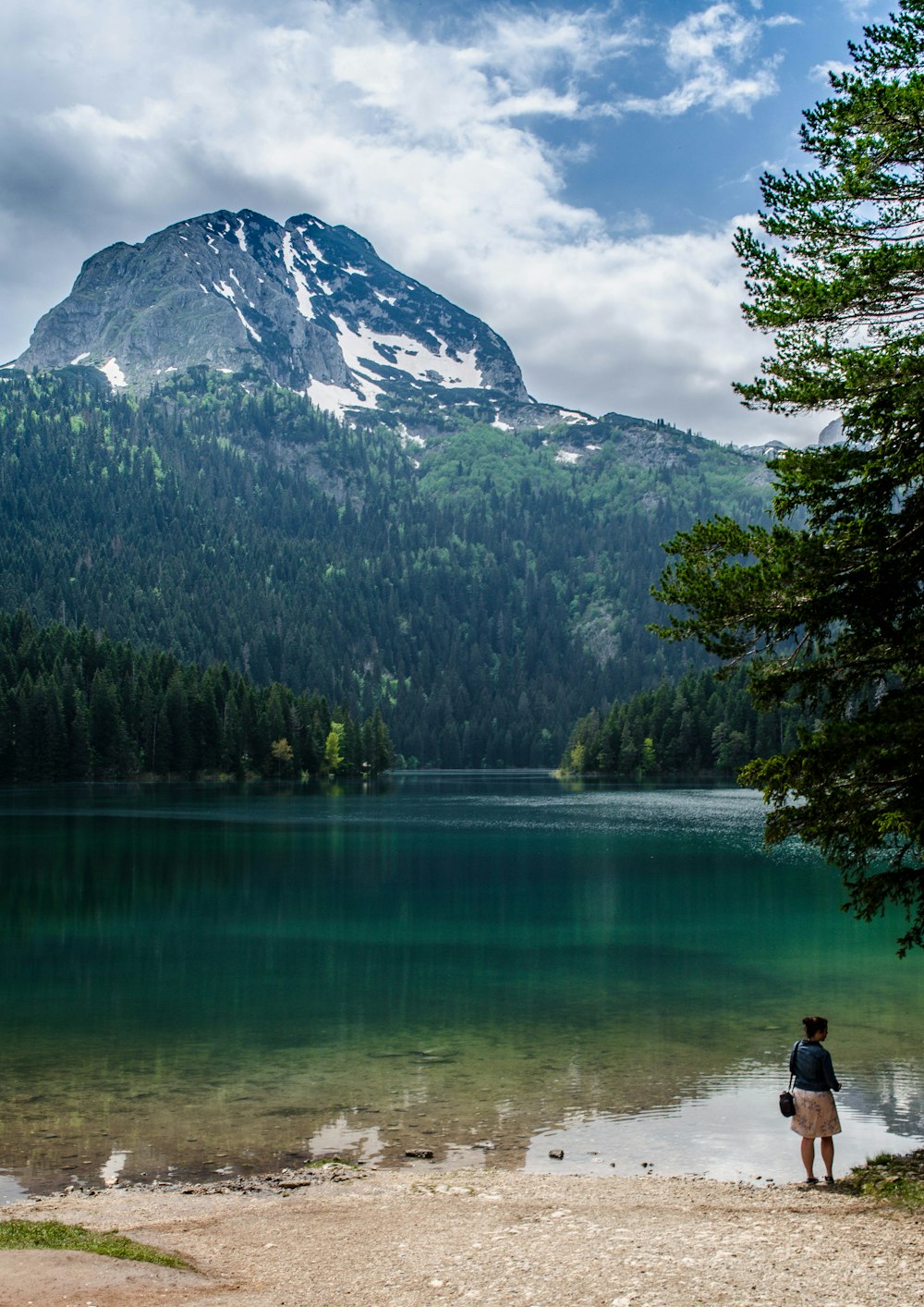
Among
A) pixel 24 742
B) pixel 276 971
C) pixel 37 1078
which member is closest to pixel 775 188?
pixel 37 1078

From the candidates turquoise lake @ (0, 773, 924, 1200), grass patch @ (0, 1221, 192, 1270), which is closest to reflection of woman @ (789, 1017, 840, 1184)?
turquoise lake @ (0, 773, 924, 1200)

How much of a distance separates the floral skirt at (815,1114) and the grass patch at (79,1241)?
29.8 ft

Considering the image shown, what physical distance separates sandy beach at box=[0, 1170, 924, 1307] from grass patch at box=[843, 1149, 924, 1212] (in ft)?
1.24

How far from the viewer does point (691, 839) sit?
77500 millimetres

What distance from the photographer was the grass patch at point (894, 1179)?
14.0 meters

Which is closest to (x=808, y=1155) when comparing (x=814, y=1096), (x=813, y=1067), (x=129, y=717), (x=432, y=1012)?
(x=814, y=1096)

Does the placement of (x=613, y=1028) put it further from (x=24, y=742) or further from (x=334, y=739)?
(x=334, y=739)

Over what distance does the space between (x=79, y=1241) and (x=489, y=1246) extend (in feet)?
15.4

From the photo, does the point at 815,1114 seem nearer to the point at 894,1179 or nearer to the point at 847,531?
the point at 894,1179

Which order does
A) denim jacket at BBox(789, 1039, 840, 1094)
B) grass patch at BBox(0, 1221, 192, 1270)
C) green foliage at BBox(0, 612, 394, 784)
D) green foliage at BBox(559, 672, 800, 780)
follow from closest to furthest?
grass patch at BBox(0, 1221, 192, 1270) < denim jacket at BBox(789, 1039, 840, 1094) < green foliage at BBox(0, 612, 394, 784) < green foliage at BBox(559, 672, 800, 780)

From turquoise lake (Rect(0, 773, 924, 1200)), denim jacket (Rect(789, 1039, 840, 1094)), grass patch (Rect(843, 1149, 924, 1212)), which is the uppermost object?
denim jacket (Rect(789, 1039, 840, 1094))

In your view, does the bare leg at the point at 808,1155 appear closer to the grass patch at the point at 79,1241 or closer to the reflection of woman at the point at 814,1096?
the reflection of woman at the point at 814,1096

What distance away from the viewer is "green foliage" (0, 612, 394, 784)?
143 metres

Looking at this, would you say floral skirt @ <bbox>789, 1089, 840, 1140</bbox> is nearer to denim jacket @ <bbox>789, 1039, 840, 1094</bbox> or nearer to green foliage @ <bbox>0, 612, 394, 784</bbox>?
denim jacket @ <bbox>789, 1039, 840, 1094</bbox>
